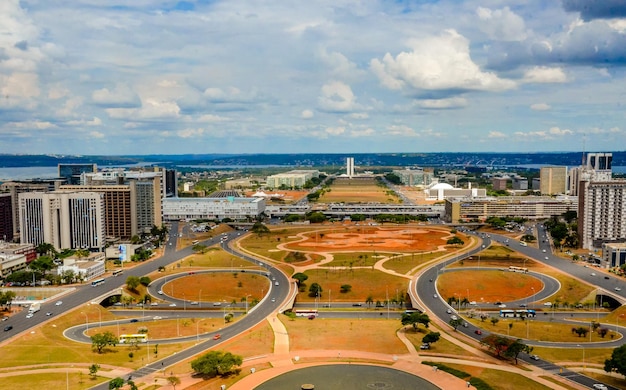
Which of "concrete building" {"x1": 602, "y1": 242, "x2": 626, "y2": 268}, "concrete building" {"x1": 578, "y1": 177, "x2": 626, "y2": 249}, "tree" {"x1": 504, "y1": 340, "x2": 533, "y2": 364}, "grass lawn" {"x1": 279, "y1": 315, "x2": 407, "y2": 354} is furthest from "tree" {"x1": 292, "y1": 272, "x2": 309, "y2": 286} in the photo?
"concrete building" {"x1": 578, "y1": 177, "x2": 626, "y2": 249}

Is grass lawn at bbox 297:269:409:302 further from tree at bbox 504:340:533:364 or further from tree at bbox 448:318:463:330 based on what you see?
tree at bbox 504:340:533:364

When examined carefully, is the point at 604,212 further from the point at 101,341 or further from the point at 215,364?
the point at 101,341

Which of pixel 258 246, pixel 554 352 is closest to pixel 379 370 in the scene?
pixel 554 352

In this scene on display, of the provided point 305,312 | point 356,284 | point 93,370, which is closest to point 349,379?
point 305,312

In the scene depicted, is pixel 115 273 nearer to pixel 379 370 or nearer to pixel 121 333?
pixel 121 333

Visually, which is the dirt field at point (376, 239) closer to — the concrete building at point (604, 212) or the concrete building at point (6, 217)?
the concrete building at point (604, 212)
